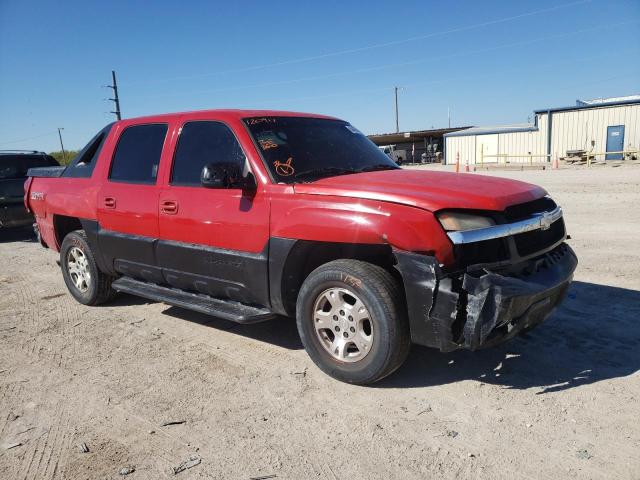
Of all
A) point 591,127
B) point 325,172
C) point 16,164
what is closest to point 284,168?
point 325,172

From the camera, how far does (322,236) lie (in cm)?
322

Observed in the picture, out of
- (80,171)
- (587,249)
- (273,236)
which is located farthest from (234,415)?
(587,249)

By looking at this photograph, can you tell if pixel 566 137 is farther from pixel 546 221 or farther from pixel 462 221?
pixel 462 221

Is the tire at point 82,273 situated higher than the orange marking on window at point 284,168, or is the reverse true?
the orange marking on window at point 284,168

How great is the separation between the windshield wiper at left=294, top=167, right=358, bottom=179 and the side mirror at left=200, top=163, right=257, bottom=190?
14.2 inches

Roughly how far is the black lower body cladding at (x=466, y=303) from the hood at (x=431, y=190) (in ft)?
1.23

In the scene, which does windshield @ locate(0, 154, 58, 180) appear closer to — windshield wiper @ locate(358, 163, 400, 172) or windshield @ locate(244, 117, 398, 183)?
windshield @ locate(244, 117, 398, 183)

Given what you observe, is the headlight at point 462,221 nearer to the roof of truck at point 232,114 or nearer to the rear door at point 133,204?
the roof of truck at point 232,114

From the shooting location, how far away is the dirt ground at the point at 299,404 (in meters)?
2.50

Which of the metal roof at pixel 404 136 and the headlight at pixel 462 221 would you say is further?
the metal roof at pixel 404 136

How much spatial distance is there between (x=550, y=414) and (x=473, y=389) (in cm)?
49

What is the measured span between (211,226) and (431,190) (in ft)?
5.73

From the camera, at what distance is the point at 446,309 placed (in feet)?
9.21

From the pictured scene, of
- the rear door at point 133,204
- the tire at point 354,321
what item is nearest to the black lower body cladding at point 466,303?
the tire at point 354,321
